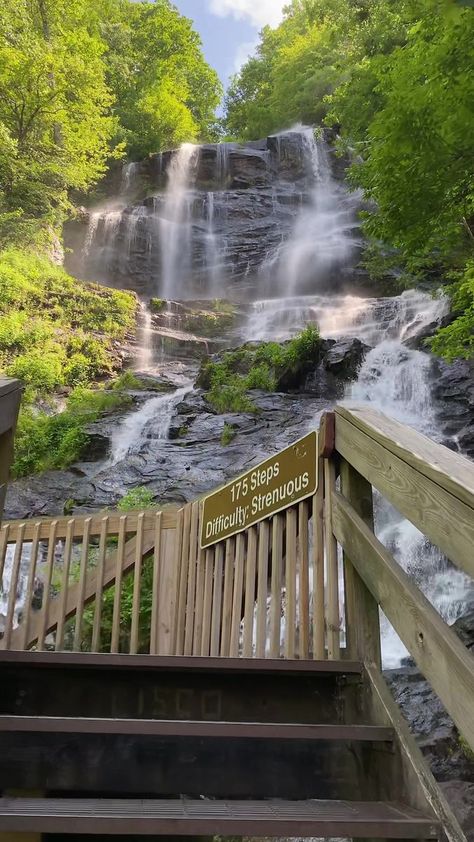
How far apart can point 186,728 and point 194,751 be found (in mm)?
84

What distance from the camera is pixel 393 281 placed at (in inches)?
800

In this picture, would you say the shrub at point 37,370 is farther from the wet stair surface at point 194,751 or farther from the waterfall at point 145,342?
the wet stair surface at point 194,751

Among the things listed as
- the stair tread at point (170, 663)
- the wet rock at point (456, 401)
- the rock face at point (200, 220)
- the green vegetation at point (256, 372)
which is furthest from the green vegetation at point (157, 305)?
the stair tread at point (170, 663)

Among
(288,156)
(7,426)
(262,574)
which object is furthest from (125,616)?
(288,156)

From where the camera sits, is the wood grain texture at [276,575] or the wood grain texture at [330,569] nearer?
the wood grain texture at [330,569]

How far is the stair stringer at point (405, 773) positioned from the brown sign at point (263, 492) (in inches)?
38.5

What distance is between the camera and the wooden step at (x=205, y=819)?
1300mm

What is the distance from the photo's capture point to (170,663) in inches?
84.0

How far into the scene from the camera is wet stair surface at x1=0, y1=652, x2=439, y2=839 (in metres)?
1.38

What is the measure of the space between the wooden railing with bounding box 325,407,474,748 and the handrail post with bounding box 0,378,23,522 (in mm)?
1304

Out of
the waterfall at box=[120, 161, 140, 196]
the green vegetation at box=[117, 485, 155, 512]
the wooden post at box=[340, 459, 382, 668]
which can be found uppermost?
the waterfall at box=[120, 161, 140, 196]

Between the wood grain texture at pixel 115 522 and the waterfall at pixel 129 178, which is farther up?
the waterfall at pixel 129 178

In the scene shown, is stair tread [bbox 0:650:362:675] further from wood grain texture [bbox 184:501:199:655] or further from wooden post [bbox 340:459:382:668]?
wood grain texture [bbox 184:501:199:655]

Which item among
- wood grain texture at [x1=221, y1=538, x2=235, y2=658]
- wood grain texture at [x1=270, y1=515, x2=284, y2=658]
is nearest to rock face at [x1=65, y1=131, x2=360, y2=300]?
wood grain texture at [x1=221, y1=538, x2=235, y2=658]
